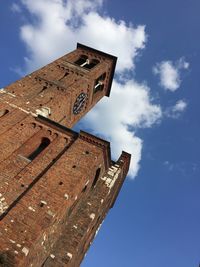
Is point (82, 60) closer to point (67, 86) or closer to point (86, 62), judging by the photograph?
point (86, 62)

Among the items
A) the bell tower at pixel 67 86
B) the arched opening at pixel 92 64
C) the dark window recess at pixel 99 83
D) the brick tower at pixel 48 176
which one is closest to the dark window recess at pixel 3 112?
the brick tower at pixel 48 176

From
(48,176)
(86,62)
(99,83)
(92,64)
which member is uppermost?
(92,64)

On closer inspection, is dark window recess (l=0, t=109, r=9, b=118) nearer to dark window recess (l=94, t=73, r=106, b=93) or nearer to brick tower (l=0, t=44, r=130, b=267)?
brick tower (l=0, t=44, r=130, b=267)

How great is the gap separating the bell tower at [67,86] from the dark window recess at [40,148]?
2.21 metres

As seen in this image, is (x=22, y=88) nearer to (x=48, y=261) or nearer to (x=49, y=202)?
(x=49, y=202)

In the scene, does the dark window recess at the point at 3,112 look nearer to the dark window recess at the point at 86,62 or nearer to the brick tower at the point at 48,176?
the brick tower at the point at 48,176

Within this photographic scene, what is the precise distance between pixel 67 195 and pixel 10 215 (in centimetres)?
256

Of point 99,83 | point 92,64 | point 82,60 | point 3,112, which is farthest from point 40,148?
point 82,60

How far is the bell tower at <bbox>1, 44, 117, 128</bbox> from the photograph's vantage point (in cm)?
2027

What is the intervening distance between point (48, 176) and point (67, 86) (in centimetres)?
987

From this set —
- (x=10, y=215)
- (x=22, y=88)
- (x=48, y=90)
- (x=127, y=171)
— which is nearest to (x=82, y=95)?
(x=48, y=90)

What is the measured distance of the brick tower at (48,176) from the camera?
12.4 m

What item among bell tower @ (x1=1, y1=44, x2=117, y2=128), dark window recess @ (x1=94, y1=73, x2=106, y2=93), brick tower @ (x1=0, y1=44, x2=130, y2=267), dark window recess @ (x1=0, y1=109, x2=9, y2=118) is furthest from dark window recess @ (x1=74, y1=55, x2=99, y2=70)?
dark window recess @ (x1=0, y1=109, x2=9, y2=118)

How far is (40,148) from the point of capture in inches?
698
